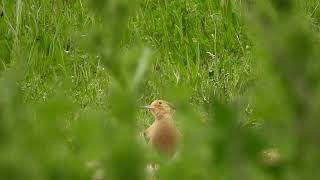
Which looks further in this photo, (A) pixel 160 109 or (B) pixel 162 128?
(A) pixel 160 109

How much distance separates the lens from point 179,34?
588cm

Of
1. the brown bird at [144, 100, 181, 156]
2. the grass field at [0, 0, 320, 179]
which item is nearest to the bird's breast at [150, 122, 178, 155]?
the brown bird at [144, 100, 181, 156]

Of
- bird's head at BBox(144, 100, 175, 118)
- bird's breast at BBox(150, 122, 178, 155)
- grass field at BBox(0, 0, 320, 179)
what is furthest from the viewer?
bird's head at BBox(144, 100, 175, 118)

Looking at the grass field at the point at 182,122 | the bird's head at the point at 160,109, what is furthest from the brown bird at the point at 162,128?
the grass field at the point at 182,122

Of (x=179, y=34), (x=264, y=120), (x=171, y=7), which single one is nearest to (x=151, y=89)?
(x=179, y=34)

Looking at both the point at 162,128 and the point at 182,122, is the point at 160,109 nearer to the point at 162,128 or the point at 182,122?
the point at 162,128

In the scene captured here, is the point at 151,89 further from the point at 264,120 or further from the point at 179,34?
the point at 264,120

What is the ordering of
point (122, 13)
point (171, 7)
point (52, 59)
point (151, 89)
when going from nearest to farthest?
point (122, 13)
point (151, 89)
point (52, 59)
point (171, 7)

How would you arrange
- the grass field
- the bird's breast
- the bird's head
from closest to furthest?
1. the grass field
2. the bird's breast
3. the bird's head

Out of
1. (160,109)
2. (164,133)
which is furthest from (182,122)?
(160,109)

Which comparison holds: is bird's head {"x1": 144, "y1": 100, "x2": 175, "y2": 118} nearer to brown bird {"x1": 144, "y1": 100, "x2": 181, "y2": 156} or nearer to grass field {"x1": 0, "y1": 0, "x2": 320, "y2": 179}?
brown bird {"x1": 144, "y1": 100, "x2": 181, "y2": 156}

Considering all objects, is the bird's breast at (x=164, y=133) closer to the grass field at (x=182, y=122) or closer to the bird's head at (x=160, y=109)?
the bird's head at (x=160, y=109)

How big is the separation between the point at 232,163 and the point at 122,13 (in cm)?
20

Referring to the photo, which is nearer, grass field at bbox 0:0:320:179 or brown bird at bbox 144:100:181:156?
grass field at bbox 0:0:320:179
